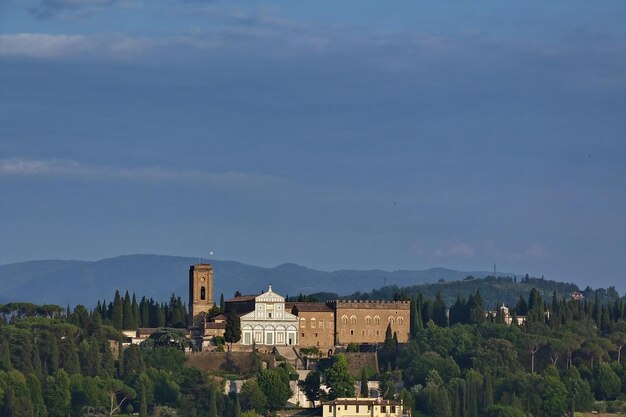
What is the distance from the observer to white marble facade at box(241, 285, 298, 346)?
10850 centimetres

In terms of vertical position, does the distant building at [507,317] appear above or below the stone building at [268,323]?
above

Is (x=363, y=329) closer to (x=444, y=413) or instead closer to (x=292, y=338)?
(x=292, y=338)

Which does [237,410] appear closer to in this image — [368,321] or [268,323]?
[268,323]

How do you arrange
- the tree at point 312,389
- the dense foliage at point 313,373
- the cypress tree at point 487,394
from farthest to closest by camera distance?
the cypress tree at point 487,394
the tree at point 312,389
the dense foliage at point 313,373

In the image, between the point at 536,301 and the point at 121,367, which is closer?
the point at 121,367

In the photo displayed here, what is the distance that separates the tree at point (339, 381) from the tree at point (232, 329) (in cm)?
874

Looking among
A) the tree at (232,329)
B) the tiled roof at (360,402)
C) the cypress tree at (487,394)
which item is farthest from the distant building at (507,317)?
the tiled roof at (360,402)

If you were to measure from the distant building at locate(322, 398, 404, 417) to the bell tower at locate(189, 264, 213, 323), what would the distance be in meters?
20.4

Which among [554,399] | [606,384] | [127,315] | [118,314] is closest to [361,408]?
[554,399]

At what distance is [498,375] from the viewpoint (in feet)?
348

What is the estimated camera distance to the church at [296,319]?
10888cm

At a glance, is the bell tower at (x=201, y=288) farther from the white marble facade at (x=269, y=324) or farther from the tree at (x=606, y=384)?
the tree at (x=606, y=384)

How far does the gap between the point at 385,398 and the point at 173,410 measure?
11821 mm

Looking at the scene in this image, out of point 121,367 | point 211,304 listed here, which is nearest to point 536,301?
point 211,304
